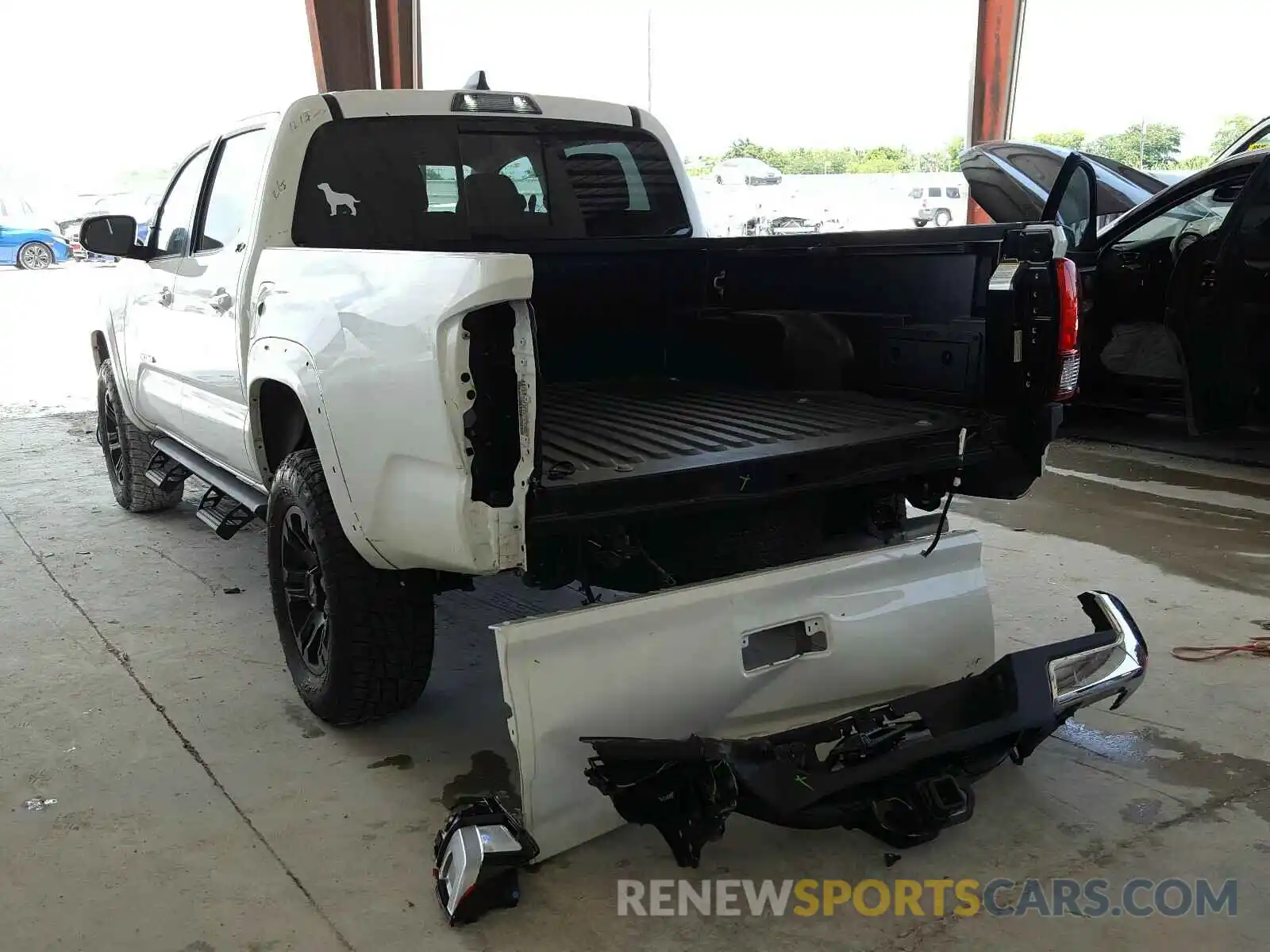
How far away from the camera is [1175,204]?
625cm

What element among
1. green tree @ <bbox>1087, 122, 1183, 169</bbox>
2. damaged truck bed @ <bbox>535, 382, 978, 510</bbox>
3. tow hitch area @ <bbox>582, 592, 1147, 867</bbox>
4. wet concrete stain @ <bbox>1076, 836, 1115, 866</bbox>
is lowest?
wet concrete stain @ <bbox>1076, 836, 1115, 866</bbox>

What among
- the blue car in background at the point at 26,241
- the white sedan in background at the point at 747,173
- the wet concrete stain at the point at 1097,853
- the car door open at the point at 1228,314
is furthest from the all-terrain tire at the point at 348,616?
the blue car in background at the point at 26,241

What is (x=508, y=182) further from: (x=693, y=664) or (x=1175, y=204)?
(x=1175, y=204)

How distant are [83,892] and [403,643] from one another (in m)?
0.92

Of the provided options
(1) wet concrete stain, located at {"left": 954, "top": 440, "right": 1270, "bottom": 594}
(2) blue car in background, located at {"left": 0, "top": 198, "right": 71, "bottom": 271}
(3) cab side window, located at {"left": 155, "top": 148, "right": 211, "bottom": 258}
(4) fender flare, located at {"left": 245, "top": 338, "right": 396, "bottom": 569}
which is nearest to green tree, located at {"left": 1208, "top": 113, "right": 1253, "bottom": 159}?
(1) wet concrete stain, located at {"left": 954, "top": 440, "right": 1270, "bottom": 594}

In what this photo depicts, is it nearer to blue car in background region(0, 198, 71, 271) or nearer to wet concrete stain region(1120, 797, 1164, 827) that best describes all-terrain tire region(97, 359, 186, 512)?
wet concrete stain region(1120, 797, 1164, 827)

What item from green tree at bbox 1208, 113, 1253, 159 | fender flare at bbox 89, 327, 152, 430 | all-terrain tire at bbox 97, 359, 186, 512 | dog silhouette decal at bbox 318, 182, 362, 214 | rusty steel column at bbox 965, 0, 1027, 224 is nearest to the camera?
dog silhouette decal at bbox 318, 182, 362, 214

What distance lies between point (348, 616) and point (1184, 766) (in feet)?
7.50

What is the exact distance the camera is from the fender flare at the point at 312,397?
265cm

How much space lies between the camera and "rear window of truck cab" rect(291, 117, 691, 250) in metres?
3.54

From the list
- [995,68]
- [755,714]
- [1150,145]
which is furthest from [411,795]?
[1150,145]

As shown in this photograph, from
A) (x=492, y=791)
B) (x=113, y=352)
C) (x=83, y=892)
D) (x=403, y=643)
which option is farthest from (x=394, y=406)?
(x=113, y=352)

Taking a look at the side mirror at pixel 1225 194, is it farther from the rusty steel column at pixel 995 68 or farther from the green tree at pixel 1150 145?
the green tree at pixel 1150 145

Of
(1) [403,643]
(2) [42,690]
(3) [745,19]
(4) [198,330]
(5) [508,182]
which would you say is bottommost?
(2) [42,690]
